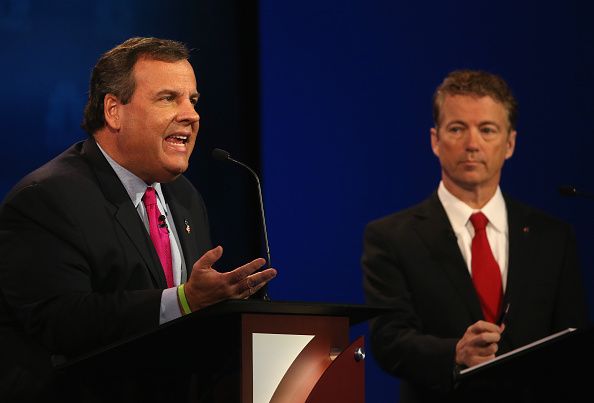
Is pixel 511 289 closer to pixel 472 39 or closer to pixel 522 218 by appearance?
pixel 522 218

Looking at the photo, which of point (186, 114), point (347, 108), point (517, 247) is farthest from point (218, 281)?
point (347, 108)

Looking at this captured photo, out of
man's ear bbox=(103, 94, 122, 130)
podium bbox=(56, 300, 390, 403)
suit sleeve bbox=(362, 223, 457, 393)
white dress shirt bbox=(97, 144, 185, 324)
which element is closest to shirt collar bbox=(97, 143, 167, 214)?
white dress shirt bbox=(97, 144, 185, 324)

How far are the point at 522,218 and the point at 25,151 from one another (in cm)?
198

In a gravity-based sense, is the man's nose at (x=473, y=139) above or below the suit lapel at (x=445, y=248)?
above

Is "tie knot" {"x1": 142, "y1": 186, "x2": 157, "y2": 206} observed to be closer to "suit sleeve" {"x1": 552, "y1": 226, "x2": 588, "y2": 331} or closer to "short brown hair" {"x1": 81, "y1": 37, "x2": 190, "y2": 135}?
"short brown hair" {"x1": 81, "y1": 37, "x2": 190, "y2": 135}

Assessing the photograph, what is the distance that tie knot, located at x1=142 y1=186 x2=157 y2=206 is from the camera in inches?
125

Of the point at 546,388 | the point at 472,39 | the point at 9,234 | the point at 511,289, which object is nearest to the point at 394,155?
Result: the point at 472,39

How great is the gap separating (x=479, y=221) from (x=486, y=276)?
0.21 metres

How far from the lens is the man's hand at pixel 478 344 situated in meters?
3.37

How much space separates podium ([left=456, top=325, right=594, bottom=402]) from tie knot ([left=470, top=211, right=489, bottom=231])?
97cm

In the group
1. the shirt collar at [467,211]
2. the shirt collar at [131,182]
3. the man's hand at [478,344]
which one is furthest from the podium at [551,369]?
the shirt collar at [131,182]

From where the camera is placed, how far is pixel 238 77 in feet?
16.0

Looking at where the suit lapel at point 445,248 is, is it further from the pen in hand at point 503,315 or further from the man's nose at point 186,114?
the man's nose at point 186,114

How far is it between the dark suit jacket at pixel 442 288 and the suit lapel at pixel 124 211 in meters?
1.10
